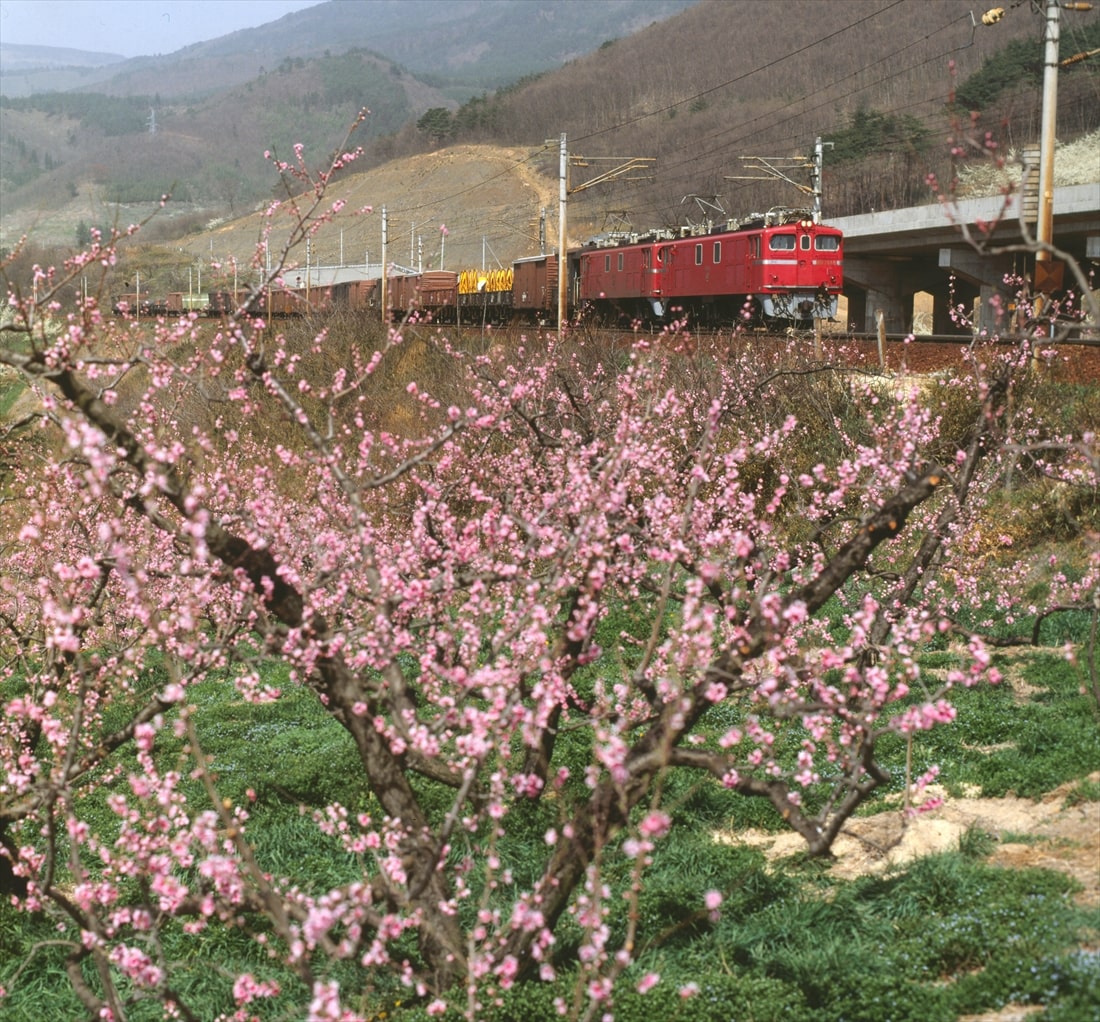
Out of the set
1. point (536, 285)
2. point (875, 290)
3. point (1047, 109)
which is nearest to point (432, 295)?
point (536, 285)

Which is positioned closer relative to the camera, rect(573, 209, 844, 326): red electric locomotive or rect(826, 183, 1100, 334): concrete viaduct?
rect(573, 209, 844, 326): red electric locomotive

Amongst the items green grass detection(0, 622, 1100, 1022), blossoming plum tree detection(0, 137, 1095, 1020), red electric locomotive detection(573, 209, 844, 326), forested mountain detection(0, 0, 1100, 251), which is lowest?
green grass detection(0, 622, 1100, 1022)

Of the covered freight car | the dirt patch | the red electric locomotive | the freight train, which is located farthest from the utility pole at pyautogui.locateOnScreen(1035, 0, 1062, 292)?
the covered freight car

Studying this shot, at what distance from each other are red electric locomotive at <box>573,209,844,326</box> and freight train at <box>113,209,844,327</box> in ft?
0.08

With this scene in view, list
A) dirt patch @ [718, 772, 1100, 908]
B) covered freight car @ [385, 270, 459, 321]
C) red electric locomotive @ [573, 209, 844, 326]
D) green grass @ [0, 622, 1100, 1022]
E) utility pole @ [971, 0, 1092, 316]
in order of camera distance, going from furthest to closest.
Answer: covered freight car @ [385, 270, 459, 321] < red electric locomotive @ [573, 209, 844, 326] < utility pole @ [971, 0, 1092, 316] < dirt patch @ [718, 772, 1100, 908] < green grass @ [0, 622, 1100, 1022]

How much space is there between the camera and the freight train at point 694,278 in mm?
28016

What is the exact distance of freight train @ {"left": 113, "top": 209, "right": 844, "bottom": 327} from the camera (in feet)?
91.9

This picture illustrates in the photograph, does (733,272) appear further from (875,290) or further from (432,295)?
(432,295)

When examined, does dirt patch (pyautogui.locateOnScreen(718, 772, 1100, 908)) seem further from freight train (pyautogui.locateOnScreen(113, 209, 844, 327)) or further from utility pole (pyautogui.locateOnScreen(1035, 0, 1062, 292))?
freight train (pyautogui.locateOnScreen(113, 209, 844, 327))

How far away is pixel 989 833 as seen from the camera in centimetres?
761

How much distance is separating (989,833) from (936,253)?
38.1 m

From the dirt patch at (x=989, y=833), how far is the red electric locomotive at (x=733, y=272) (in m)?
17.7

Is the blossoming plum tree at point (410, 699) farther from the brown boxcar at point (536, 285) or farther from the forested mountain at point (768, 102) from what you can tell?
the forested mountain at point (768, 102)

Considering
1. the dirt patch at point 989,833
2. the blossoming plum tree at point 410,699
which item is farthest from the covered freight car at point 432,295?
the dirt patch at point 989,833
